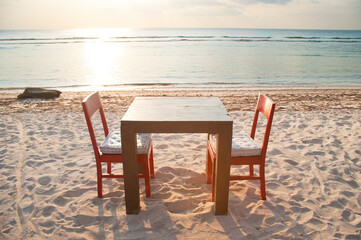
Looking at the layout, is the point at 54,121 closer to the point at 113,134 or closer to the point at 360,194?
the point at 113,134

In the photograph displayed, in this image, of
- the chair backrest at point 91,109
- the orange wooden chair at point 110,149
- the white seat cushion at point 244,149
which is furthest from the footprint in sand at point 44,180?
the white seat cushion at point 244,149

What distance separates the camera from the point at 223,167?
2.12 m

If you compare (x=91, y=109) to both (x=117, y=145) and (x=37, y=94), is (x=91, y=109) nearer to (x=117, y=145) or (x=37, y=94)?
(x=117, y=145)

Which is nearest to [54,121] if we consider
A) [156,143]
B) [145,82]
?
[156,143]

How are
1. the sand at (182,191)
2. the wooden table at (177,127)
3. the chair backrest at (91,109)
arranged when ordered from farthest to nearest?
the chair backrest at (91,109)
the sand at (182,191)
the wooden table at (177,127)

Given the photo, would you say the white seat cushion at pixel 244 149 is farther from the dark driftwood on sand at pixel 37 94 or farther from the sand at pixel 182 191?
the dark driftwood on sand at pixel 37 94

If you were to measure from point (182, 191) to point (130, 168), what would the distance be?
700 millimetres

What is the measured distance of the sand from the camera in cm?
209

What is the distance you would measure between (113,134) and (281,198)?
1.74 meters

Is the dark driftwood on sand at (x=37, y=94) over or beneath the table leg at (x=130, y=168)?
beneath

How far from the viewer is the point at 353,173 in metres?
2.93

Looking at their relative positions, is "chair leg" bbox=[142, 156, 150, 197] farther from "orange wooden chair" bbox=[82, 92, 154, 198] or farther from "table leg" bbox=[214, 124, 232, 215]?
"table leg" bbox=[214, 124, 232, 215]

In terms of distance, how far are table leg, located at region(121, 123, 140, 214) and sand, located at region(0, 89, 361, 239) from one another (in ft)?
0.33

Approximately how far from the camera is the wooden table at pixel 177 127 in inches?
78.1
